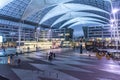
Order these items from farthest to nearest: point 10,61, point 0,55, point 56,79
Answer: point 0,55 < point 10,61 < point 56,79

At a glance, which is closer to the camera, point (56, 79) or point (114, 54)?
point (56, 79)

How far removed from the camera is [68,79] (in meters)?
16.0

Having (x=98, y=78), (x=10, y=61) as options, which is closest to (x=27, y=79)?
(x=98, y=78)

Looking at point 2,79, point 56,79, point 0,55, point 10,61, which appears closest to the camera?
point 2,79

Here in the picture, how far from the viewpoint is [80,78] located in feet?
53.9

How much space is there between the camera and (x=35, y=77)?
1659 cm

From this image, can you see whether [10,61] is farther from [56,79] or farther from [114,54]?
[114,54]

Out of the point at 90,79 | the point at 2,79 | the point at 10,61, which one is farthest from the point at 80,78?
the point at 10,61

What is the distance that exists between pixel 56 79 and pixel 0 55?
836 inches

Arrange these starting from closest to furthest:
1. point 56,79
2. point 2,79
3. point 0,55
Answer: point 2,79 < point 56,79 < point 0,55

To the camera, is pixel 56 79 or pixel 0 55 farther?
pixel 0 55

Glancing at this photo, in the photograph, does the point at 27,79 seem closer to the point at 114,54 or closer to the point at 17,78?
the point at 17,78

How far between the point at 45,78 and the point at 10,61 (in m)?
11.5

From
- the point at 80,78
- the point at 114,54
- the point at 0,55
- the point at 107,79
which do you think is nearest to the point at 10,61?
the point at 0,55
